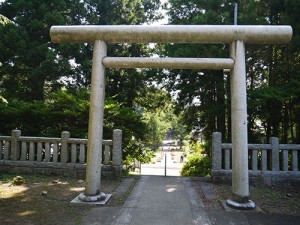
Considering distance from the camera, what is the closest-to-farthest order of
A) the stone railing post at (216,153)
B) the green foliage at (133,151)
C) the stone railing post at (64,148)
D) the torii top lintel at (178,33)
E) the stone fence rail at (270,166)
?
the torii top lintel at (178,33), the stone fence rail at (270,166), the stone railing post at (216,153), the stone railing post at (64,148), the green foliage at (133,151)

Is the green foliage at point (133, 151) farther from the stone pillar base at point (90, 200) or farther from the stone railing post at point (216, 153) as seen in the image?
the stone pillar base at point (90, 200)

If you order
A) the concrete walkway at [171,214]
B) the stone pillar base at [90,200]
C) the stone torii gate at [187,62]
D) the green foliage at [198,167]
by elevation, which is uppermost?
the stone torii gate at [187,62]

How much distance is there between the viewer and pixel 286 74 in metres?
9.19

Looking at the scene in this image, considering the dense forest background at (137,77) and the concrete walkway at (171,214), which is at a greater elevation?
the dense forest background at (137,77)

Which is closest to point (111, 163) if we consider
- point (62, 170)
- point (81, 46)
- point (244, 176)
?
point (62, 170)

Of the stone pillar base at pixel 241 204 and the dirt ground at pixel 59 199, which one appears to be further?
the stone pillar base at pixel 241 204

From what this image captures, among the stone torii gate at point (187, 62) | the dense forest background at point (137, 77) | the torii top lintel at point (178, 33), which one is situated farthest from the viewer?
the dense forest background at point (137, 77)

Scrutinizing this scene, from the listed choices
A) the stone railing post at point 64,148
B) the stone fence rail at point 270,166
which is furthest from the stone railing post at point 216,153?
the stone railing post at point 64,148

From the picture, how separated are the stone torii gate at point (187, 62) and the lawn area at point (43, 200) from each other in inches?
22.0

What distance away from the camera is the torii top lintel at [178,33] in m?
5.26

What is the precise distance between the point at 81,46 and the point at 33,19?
2708 mm

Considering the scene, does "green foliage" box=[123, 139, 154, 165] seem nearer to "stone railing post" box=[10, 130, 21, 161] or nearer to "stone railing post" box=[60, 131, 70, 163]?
"stone railing post" box=[60, 131, 70, 163]

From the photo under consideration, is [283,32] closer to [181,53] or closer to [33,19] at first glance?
[181,53]

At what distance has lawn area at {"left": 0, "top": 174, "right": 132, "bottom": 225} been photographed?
444 centimetres
